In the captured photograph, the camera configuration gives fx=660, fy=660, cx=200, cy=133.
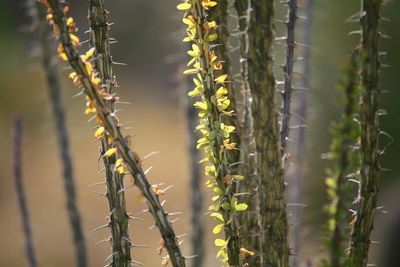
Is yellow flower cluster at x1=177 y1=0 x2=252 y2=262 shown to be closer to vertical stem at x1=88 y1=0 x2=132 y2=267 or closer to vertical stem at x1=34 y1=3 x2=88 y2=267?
vertical stem at x1=88 y1=0 x2=132 y2=267

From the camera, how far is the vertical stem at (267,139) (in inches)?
83.9

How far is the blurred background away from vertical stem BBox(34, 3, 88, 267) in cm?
13

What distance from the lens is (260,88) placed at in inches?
86.0

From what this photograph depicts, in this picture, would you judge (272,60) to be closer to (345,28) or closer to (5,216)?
(345,28)

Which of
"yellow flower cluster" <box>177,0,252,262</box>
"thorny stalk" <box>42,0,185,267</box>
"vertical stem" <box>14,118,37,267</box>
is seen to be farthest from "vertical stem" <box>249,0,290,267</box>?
"vertical stem" <box>14,118,37,267</box>

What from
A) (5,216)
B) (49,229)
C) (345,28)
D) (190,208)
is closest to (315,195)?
(345,28)

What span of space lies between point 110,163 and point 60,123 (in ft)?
7.61

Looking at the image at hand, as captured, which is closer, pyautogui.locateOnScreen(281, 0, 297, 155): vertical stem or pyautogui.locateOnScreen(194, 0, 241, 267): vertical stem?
pyautogui.locateOnScreen(194, 0, 241, 267): vertical stem

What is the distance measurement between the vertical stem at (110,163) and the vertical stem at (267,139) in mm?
471

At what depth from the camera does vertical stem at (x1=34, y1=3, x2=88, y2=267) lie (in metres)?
4.38

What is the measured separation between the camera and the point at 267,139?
2.23m

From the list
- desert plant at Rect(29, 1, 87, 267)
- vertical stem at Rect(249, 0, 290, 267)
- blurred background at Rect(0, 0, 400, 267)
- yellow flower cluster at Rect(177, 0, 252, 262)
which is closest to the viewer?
yellow flower cluster at Rect(177, 0, 252, 262)

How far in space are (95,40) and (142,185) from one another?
538mm

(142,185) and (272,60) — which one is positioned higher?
(272,60)
